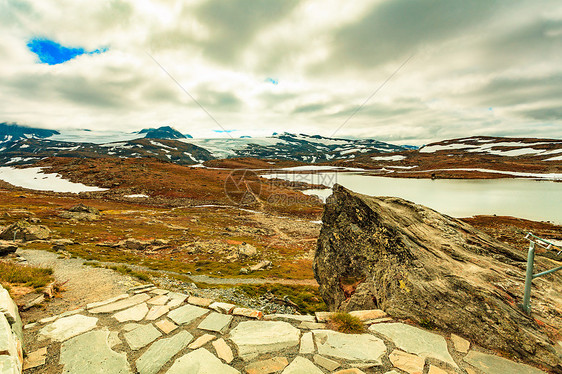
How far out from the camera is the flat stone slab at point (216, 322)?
628 cm

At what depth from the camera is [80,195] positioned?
255 feet

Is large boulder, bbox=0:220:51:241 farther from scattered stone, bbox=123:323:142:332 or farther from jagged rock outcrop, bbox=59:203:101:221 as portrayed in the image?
scattered stone, bbox=123:323:142:332

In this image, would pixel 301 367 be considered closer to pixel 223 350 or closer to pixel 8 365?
pixel 223 350

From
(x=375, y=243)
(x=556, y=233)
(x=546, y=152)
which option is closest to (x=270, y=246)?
(x=375, y=243)

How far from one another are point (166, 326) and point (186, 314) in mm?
669

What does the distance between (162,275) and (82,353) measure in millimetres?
12534

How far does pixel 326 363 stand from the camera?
4.88 metres

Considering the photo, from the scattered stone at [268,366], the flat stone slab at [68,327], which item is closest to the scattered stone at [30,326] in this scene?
the flat stone slab at [68,327]

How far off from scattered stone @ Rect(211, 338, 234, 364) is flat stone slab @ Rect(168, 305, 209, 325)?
1.43 m

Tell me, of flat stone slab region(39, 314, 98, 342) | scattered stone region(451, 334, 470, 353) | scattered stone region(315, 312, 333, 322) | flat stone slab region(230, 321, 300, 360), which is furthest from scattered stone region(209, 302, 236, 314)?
scattered stone region(451, 334, 470, 353)

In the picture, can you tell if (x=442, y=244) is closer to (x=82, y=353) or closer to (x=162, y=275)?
(x=82, y=353)

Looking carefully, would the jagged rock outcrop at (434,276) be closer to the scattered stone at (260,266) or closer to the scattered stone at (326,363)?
the scattered stone at (326,363)

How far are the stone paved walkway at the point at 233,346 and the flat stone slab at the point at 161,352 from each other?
0.07ft

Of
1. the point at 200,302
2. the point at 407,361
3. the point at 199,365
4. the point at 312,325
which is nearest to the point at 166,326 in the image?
the point at 200,302
